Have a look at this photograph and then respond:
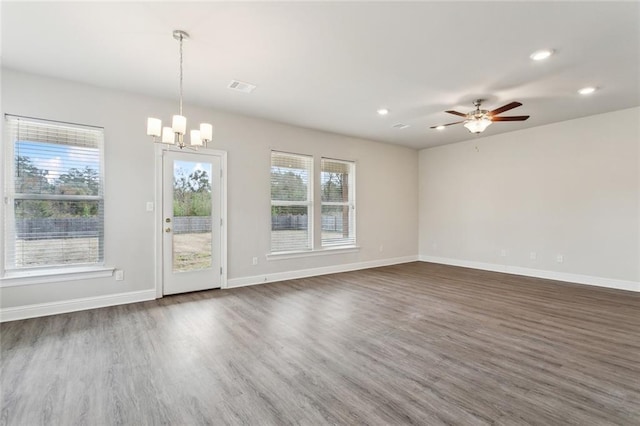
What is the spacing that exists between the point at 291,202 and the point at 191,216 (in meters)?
1.79

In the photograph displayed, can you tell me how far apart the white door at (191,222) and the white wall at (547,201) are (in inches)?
207

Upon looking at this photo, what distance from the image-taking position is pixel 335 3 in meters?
2.27

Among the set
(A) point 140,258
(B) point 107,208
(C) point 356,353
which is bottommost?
(C) point 356,353

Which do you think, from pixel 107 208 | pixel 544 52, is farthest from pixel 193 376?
pixel 544 52

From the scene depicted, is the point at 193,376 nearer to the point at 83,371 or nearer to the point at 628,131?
the point at 83,371

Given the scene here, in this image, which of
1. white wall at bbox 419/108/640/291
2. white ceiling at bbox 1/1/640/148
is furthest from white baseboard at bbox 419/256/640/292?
white ceiling at bbox 1/1/640/148

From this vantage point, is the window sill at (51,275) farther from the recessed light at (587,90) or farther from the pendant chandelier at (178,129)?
the recessed light at (587,90)

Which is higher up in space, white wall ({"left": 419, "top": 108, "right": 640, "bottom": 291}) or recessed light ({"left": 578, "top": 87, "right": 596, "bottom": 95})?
recessed light ({"left": 578, "top": 87, "right": 596, "bottom": 95})

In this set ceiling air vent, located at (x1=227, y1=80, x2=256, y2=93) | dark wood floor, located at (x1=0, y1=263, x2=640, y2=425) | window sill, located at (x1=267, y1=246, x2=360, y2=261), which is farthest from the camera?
window sill, located at (x1=267, y1=246, x2=360, y2=261)

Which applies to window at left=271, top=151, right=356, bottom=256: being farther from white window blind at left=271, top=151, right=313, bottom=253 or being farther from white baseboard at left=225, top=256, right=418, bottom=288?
white baseboard at left=225, top=256, right=418, bottom=288

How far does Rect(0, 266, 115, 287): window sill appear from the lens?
3.34 meters

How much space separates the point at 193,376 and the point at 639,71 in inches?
216

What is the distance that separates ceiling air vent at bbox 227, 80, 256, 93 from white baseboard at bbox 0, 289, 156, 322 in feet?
9.82

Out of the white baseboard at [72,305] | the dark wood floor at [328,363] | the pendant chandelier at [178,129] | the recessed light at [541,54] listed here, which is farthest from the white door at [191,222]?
the recessed light at [541,54]
